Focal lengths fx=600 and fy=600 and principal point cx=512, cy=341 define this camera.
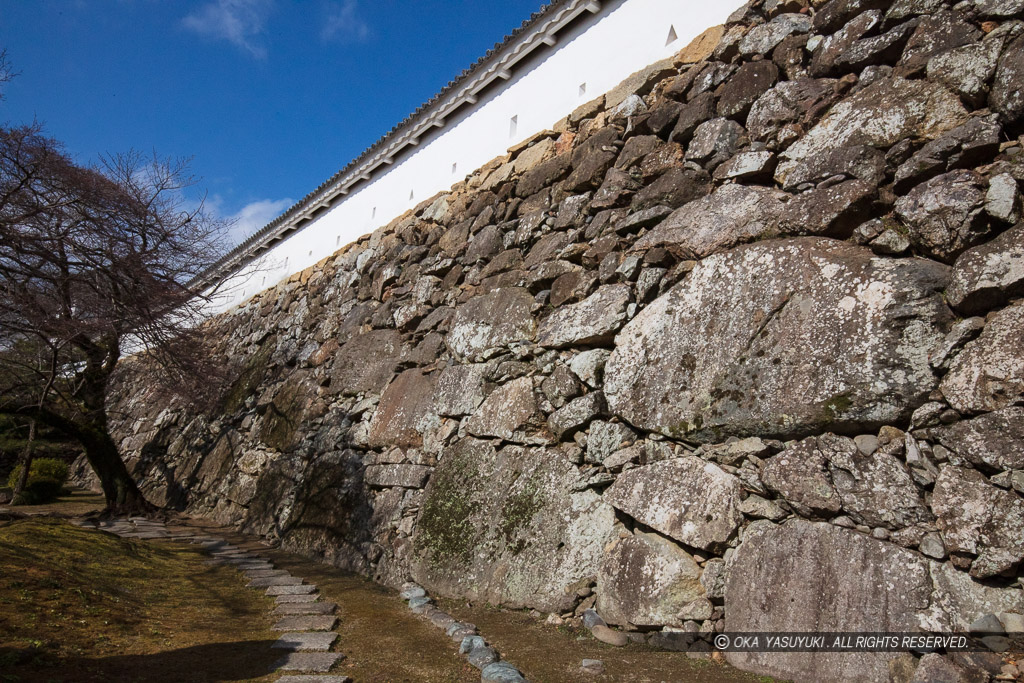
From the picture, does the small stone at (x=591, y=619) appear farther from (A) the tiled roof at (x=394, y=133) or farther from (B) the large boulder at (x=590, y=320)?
(A) the tiled roof at (x=394, y=133)

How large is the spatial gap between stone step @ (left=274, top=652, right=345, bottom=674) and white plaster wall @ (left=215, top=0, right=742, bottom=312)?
17.0 ft

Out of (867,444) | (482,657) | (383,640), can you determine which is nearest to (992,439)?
(867,444)

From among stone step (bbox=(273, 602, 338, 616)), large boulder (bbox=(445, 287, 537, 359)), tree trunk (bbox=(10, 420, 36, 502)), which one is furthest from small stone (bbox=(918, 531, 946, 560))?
tree trunk (bbox=(10, 420, 36, 502))

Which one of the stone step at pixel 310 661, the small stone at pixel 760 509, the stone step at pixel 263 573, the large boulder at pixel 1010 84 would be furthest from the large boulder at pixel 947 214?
the stone step at pixel 263 573

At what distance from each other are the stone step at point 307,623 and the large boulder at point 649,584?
1809 mm

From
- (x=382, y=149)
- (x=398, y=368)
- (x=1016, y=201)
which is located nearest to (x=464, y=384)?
(x=398, y=368)

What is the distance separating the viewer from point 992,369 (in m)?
2.67

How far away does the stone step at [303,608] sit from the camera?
4.28 meters

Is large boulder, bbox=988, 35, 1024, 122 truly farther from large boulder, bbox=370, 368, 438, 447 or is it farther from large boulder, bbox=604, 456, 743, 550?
large boulder, bbox=370, 368, 438, 447

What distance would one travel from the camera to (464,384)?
218 inches

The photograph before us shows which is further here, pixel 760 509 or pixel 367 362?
pixel 367 362

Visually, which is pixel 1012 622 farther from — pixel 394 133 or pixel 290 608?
pixel 394 133

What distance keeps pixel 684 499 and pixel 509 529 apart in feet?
4.76

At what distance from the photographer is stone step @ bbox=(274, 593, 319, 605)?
4574mm
